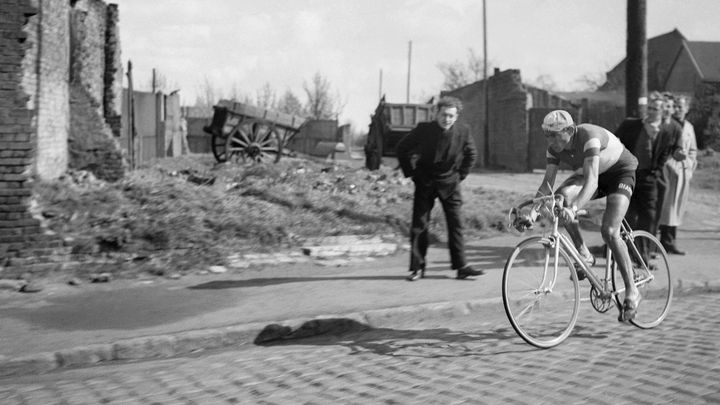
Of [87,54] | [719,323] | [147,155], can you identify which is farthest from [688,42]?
[719,323]

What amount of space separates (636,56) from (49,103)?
343 inches

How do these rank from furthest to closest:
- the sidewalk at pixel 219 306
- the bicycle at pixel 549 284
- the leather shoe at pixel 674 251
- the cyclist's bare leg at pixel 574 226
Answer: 1. the leather shoe at pixel 674 251
2. the cyclist's bare leg at pixel 574 226
3. the sidewalk at pixel 219 306
4. the bicycle at pixel 549 284

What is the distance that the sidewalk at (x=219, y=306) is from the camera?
5.70 metres

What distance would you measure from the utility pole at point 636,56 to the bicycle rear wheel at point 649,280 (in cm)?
466

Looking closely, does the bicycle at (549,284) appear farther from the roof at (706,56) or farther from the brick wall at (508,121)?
the roof at (706,56)

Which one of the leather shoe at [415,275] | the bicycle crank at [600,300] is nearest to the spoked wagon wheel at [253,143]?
the leather shoe at [415,275]

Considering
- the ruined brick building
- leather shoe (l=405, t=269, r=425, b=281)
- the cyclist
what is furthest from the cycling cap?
the ruined brick building

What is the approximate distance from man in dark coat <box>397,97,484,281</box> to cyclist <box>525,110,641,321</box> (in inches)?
77.7

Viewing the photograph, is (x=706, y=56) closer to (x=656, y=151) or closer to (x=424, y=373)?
(x=656, y=151)

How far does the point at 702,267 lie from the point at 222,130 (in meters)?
14.3

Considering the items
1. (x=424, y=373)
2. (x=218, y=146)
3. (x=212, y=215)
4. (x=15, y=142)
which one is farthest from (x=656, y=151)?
(x=218, y=146)

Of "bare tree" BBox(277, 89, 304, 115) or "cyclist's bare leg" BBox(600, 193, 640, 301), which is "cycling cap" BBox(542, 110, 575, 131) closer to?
"cyclist's bare leg" BBox(600, 193, 640, 301)

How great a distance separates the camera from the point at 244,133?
68.8 feet

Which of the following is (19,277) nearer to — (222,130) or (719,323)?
(719,323)
